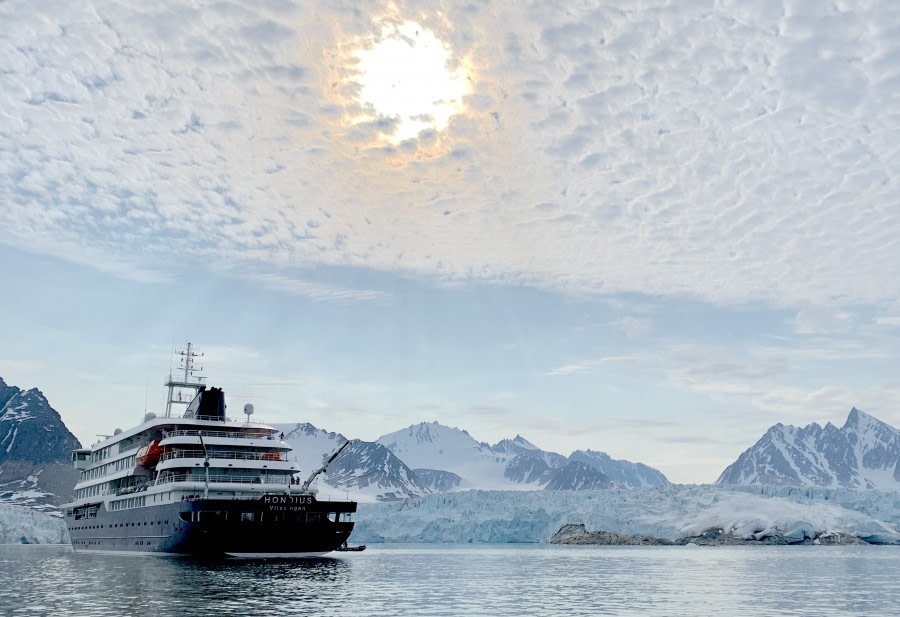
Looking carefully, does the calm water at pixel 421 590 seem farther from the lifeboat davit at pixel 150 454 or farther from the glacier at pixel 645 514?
the glacier at pixel 645 514

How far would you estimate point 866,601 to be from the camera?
40344mm

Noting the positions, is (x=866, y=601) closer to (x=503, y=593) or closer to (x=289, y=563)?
(x=503, y=593)

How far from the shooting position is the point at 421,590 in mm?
44531

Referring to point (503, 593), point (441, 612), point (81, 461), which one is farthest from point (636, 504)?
point (441, 612)

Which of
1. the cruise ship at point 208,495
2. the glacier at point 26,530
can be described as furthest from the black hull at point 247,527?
the glacier at point 26,530

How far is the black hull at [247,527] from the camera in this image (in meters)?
59.0

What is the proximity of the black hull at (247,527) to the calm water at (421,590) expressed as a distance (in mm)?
1480

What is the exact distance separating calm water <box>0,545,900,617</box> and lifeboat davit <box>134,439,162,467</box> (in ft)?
27.6

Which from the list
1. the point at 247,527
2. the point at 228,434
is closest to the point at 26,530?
the point at 228,434

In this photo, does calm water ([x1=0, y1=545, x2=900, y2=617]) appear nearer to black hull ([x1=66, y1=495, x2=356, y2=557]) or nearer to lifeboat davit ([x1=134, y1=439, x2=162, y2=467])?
black hull ([x1=66, y1=495, x2=356, y2=557])

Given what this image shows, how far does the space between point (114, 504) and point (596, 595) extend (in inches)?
1982

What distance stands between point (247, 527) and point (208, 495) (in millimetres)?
5814

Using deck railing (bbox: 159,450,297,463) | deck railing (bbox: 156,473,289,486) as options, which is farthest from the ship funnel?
deck railing (bbox: 156,473,289,486)

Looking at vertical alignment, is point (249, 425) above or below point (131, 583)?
above
